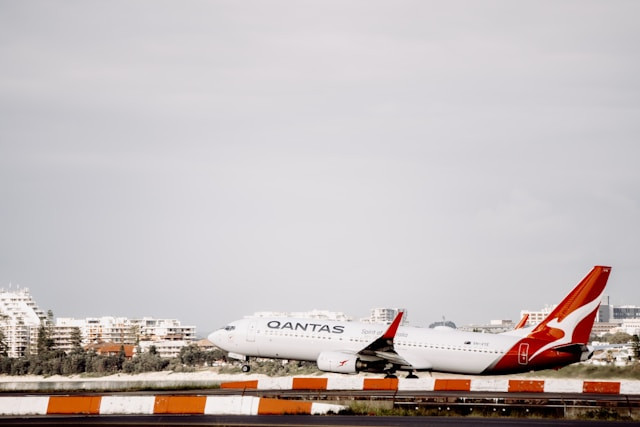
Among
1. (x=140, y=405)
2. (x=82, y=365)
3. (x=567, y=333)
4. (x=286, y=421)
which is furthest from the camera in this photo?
(x=82, y=365)

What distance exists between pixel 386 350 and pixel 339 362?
2774 mm

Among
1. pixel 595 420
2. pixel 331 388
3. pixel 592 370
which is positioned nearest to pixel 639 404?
pixel 595 420

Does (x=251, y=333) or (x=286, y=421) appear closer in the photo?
(x=286, y=421)

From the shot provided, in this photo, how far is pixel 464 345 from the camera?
58.0 metres

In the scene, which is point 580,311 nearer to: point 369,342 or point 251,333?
point 369,342

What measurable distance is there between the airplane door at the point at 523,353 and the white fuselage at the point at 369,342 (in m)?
0.08

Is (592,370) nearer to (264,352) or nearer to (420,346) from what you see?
(420,346)

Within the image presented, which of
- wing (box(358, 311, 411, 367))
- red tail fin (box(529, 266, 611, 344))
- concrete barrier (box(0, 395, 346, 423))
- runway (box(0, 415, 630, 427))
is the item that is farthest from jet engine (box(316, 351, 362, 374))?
runway (box(0, 415, 630, 427))

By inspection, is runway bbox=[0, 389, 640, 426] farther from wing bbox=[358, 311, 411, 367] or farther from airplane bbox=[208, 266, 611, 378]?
airplane bbox=[208, 266, 611, 378]

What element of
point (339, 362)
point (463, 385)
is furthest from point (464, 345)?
point (463, 385)

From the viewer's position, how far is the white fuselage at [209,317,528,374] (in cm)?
5788

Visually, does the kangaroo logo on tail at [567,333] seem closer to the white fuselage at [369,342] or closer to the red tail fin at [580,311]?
the red tail fin at [580,311]

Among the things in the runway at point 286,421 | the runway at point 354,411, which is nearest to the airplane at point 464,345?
the runway at point 354,411

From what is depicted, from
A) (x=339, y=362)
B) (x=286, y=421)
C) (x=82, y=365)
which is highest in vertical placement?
(x=82, y=365)
